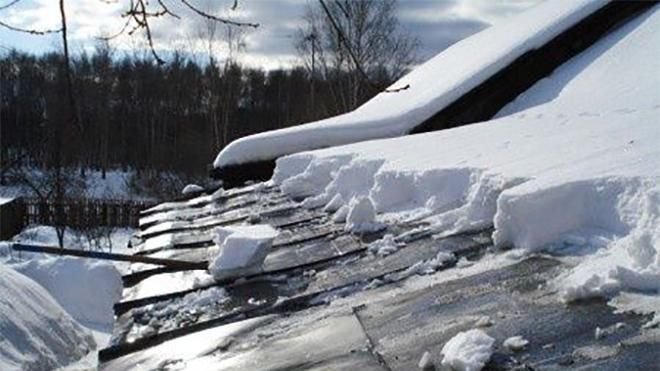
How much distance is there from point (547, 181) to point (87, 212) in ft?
90.1

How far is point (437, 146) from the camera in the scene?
4.97 meters

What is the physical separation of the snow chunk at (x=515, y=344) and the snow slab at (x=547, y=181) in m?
0.27

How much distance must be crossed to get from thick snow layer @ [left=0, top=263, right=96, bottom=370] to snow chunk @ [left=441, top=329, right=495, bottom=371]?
6448mm

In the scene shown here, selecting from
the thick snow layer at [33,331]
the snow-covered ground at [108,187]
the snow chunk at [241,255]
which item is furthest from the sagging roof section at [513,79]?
the snow-covered ground at [108,187]

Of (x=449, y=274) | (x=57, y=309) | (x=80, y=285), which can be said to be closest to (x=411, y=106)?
(x=57, y=309)

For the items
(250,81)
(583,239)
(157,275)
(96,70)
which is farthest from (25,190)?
(583,239)

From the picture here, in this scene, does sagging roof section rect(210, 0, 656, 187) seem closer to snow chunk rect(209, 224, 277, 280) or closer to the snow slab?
the snow slab

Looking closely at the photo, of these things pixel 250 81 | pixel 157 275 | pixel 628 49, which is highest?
pixel 250 81

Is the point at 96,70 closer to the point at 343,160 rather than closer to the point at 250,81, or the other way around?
the point at 343,160

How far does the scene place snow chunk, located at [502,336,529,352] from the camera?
1.76m

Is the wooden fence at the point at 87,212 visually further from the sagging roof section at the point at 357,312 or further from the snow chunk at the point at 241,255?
the sagging roof section at the point at 357,312

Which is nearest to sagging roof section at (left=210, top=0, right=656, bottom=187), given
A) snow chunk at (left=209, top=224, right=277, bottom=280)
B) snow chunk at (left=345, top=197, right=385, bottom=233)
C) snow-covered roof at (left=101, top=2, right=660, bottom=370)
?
snow-covered roof at (left=101, top=2, right=660, bottom=370)

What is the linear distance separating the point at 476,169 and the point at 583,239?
1113 millimetres

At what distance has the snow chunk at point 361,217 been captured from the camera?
3744mm
